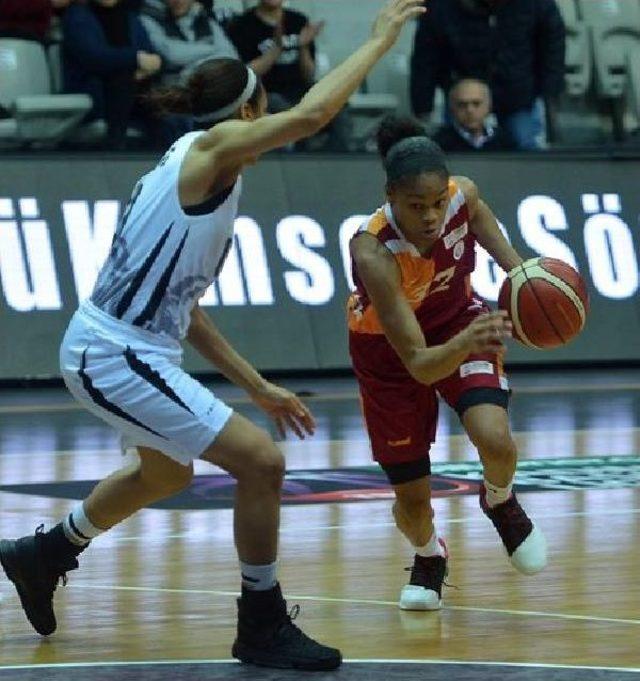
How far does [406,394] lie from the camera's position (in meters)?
7.79

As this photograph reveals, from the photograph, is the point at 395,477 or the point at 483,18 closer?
the point at 395,477

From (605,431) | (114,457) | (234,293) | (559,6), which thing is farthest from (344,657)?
(559,6)

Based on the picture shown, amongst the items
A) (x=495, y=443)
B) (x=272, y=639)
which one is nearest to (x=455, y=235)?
(x=495, y=443)

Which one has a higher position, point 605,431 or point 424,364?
point 424,364

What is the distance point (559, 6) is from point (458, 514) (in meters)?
9.84

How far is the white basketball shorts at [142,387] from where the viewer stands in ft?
21.3

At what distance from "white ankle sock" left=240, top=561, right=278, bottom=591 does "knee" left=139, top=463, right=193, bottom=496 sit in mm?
431

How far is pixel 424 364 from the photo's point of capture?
7062 mm

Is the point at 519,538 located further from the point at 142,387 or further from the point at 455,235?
the point at 142,387

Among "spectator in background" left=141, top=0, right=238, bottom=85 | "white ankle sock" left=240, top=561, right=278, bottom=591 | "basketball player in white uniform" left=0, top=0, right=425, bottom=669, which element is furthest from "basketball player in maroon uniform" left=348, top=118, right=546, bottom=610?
"spectator in background" left=141, top=0, right=238, bottom=85

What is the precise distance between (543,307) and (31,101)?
33.1ft

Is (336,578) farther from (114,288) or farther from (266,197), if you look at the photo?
(266,197)

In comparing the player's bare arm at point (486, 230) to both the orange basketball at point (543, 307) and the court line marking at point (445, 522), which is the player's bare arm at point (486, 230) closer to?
the orange basketball at point (543, 307)

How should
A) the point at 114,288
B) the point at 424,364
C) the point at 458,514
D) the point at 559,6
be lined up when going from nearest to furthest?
1. the point at 114,288
2. the point at 424,364
3. the point at 458,514
4. the point at 559,6
